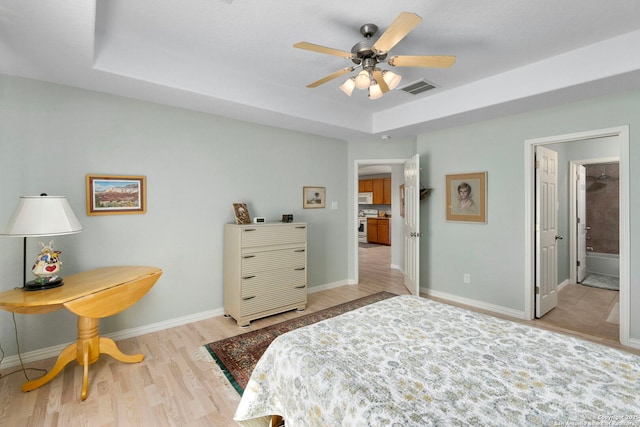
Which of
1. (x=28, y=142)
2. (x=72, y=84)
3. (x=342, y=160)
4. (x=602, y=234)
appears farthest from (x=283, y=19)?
(x=602, y=234)

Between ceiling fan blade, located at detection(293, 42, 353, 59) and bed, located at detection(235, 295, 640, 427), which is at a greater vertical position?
ceiling fan blade, located at detection(293, 42, 353, 59)

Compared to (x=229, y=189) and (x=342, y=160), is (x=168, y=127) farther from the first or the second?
(x=342, y=160)

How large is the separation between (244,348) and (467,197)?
3051 millimetres

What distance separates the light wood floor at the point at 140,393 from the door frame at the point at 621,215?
0.43m

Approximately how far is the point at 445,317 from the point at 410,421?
0.97 m

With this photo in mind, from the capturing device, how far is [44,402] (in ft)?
6.12

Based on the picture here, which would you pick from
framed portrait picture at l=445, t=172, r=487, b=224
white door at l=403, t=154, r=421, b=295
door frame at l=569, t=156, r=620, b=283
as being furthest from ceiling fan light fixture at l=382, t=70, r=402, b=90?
door frame at l=569, t=156, r=620, b=283

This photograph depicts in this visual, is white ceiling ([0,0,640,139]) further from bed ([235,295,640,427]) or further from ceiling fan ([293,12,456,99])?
bed ([235,295,640,427])

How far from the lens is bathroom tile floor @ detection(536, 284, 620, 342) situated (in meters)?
2.92

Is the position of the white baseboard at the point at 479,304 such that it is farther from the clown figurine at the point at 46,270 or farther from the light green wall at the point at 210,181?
A: the clown figurine at the point at 46,270

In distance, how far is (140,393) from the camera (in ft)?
6.41

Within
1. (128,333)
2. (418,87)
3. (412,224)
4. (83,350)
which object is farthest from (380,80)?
(128,333)

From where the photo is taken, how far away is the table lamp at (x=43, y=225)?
6.23 ft

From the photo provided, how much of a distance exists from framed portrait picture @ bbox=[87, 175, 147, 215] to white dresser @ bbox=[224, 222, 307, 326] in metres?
0.89
